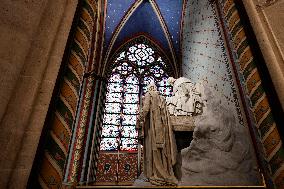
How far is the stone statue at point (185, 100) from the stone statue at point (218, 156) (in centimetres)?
32

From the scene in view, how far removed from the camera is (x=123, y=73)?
1059cm

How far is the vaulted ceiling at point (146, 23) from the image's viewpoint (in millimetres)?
9680

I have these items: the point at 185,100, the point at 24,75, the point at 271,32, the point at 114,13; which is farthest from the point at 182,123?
the point at 114,13

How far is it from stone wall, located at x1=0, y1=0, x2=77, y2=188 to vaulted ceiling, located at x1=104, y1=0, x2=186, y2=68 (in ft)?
25.2

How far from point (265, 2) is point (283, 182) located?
2372 mm

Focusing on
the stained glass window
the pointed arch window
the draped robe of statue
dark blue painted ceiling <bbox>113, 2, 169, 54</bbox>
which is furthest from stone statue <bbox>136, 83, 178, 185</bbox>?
dark blue painted ceiling <bbox>113, 2, 169, 54</bbox>

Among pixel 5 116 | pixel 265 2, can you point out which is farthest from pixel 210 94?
pixel 5 116

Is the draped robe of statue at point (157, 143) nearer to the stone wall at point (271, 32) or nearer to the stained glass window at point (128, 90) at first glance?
the stone wall at point (271, 32)

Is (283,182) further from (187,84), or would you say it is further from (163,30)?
(163,30)

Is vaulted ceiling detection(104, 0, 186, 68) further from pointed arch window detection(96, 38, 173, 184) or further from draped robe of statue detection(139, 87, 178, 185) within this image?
draped robe of statue detection(139, 87, 178, 185)

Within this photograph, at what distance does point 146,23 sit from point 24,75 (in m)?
9.39

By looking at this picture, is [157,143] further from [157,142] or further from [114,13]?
[114,13]

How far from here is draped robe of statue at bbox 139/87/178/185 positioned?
11.4 ft

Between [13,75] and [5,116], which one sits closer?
[5,116]
